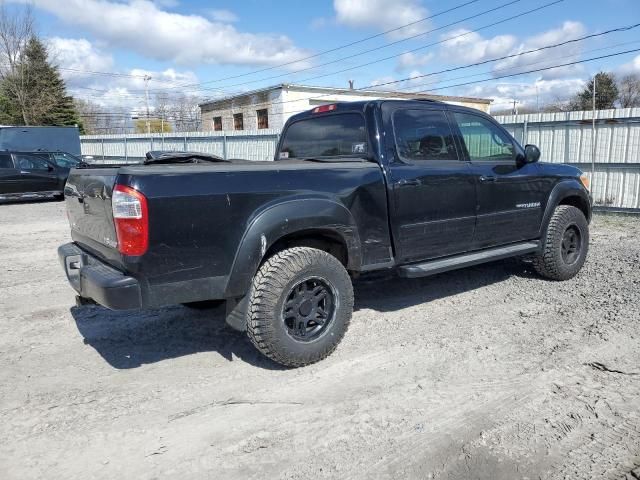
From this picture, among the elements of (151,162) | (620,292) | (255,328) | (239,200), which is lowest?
(620,292)

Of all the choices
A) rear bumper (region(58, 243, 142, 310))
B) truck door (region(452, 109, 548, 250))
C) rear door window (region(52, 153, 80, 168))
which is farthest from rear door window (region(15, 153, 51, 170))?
truck door (region(452, 109, 548, 250))

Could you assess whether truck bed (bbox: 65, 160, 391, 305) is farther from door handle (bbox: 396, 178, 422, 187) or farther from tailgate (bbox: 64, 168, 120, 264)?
door handle (bbox: 396, 178, 422, 187)

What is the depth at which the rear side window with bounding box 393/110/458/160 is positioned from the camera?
14.8ft

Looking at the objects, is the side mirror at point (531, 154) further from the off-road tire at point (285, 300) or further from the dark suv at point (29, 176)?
the dark suv at point (29, 176)

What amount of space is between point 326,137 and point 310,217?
146 cm

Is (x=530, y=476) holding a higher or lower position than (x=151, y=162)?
lower

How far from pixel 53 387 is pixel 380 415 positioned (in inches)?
89.2

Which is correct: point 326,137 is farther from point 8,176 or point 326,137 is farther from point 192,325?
point 8,176

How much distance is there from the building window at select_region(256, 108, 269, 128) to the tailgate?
30.5 metres

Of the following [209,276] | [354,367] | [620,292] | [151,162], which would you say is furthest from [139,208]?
[620,292]

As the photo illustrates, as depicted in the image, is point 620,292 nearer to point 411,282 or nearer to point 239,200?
point 411,282

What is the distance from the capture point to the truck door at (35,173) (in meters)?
14.7

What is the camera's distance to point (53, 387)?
362 centimetres

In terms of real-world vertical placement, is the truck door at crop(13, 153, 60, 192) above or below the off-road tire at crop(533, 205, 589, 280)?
above
